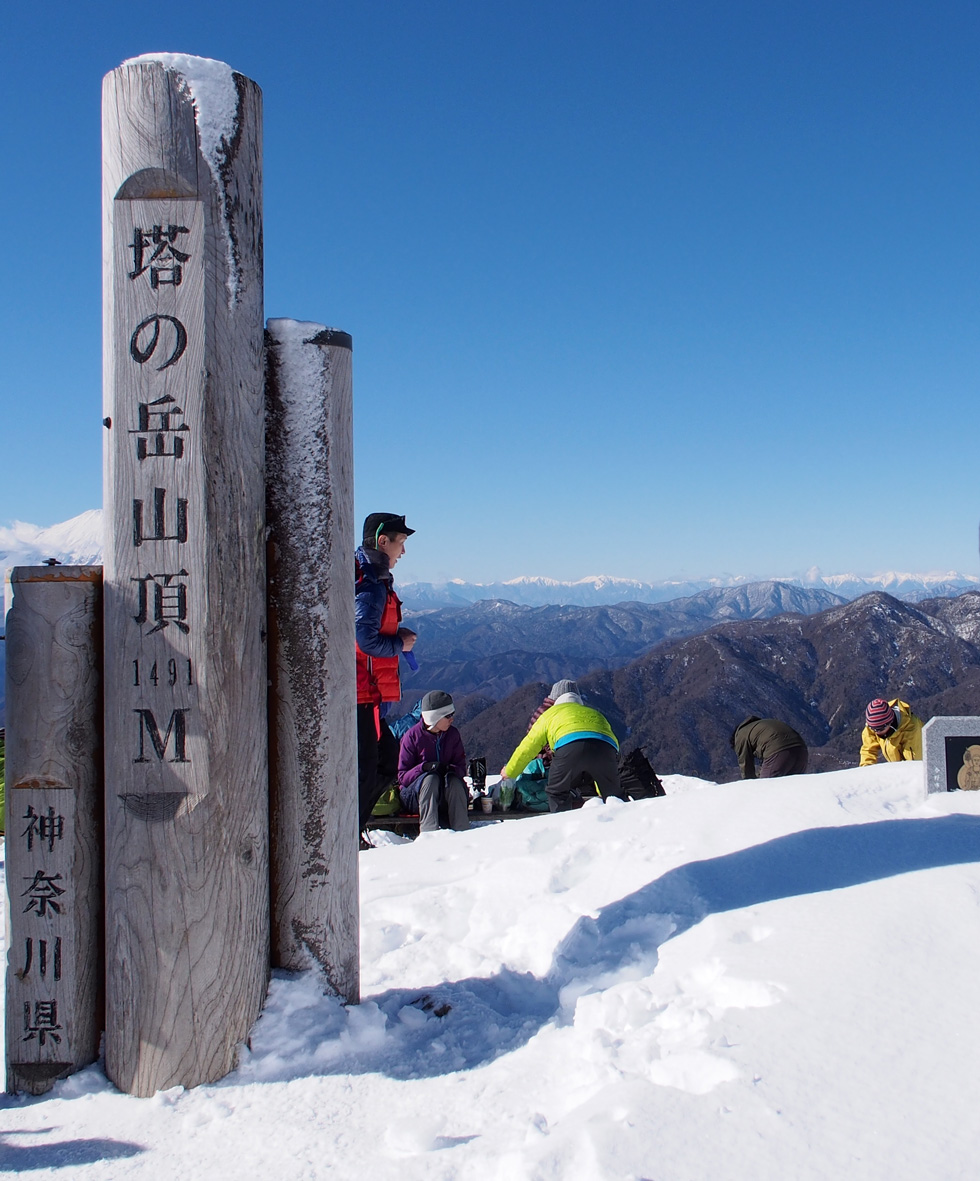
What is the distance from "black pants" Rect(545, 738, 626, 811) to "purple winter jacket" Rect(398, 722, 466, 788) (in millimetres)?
831

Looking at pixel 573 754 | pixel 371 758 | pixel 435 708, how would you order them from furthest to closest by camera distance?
1. pixel 435 708
2. pixel 573 754
3. pixel 371 758

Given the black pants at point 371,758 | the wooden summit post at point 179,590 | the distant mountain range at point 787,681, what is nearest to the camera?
the wooden summit post at point 179,590

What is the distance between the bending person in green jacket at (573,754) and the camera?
256 inches

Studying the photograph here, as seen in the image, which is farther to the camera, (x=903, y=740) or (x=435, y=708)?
(x=903, y=740)

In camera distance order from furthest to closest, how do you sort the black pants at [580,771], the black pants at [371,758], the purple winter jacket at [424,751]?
the purple winter jacket at [424,751] → the black pants at [580,771] → the black pants at [371,758]

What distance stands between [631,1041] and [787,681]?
424 ft

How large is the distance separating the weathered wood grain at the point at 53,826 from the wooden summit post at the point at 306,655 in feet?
1.80

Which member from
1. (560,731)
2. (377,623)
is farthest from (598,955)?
(560,731)

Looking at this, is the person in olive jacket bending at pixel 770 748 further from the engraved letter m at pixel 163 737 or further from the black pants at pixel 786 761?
the engraved letter m at pixel 163 737

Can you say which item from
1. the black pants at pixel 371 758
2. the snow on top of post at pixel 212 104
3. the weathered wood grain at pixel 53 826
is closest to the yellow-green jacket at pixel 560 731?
the black pants at pixel 371 758

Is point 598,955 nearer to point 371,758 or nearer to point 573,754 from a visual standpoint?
point 371,758

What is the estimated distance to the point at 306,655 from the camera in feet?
8.96

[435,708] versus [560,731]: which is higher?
[435,708]

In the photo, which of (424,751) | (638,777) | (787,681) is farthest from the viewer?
(787,681)
